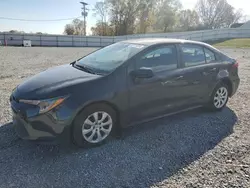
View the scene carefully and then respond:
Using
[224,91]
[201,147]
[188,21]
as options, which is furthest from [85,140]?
[188,21]

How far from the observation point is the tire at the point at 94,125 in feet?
10.3

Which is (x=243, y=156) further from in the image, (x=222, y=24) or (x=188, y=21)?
(x=222, y=24)

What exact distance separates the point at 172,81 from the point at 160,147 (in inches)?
44.9

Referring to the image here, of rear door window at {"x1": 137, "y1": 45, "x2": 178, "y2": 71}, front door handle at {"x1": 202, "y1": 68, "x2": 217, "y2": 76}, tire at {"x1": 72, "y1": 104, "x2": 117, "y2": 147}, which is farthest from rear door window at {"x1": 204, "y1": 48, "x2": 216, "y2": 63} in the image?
tire at {"x1": 72, "y1": 104, "x2": 117, "y2": 147}

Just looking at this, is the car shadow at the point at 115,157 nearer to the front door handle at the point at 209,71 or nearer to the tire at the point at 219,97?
the tire at the point at 219,97

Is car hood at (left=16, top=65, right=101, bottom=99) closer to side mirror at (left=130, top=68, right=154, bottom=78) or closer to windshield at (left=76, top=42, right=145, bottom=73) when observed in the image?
windshield at (left=76, top=42, right=145, bottom=73)

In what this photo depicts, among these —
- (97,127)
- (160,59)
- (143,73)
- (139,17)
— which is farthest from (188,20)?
(97,127)

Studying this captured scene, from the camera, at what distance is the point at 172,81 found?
3908 mm

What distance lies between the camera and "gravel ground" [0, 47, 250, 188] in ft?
8.86

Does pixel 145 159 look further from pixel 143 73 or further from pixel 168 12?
pixel 168 12

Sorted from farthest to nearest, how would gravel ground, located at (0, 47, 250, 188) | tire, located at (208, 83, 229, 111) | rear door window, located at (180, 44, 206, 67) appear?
tire, located at (208, 83, 229, 111) < rear door window, located at (180, 44, 206, 67) < gravel ground, located at (0, 47, 250, 188)

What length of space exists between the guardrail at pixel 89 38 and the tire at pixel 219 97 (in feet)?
86.9

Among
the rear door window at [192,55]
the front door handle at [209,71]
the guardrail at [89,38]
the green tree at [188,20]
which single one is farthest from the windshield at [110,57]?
the green tree at [188,20]

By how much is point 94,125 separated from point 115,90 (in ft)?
1.90
